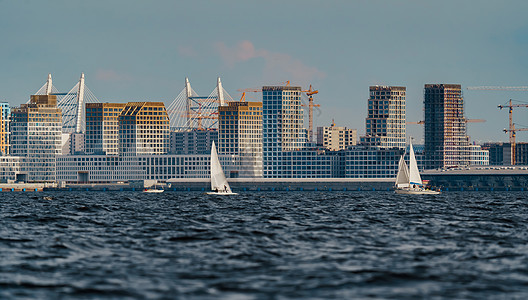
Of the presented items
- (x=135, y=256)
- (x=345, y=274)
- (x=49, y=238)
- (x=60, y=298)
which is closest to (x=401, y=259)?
(x=345, y=274)

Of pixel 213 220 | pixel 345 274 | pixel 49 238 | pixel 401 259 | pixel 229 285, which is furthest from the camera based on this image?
pixel 213 220

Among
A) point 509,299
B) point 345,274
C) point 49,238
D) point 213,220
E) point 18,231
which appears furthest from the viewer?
point 213,220

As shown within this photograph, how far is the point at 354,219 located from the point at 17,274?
51.8 metres

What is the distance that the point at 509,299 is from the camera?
41.1m

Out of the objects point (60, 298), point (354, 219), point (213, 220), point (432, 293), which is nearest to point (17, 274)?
point (60, 298)

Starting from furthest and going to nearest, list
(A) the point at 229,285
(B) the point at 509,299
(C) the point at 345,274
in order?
(C) the point at 345,274 < (A) the point at 229,285 < (B) the point at 509,299

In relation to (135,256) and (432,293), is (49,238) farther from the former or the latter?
(432,293)

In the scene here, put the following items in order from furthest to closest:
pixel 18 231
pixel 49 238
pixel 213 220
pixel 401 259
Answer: pixel 213 220
pixel 18 231
pixel 49 238
pixel 401 259

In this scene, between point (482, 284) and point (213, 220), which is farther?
point (213, 220)

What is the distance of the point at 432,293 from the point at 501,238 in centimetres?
2892

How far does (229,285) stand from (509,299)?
13.5 m

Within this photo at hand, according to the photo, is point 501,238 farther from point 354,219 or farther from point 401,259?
point 354,219

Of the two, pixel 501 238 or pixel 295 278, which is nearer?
pixel 295 278

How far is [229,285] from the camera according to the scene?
1770 inches
